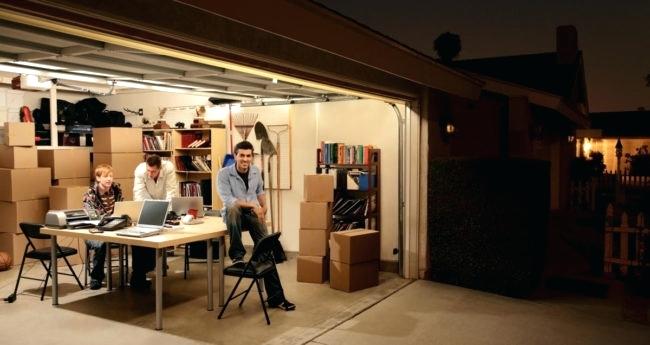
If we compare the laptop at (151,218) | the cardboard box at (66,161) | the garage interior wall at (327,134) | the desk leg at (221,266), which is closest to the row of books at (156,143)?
the garage interior wall at (327,134)

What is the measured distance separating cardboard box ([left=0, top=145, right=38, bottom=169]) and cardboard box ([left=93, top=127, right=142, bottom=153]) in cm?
119

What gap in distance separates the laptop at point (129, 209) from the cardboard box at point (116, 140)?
352 centimetres

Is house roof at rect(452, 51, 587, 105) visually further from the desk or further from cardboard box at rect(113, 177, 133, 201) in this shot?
the desk

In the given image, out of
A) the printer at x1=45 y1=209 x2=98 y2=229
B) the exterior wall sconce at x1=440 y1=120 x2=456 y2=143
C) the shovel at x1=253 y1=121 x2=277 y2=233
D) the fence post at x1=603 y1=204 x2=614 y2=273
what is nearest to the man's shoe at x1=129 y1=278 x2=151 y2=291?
the printer at x1=45 y1=209 x2=98 y2=229

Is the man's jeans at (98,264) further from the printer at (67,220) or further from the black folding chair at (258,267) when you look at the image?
the black folding chair at (258,267)

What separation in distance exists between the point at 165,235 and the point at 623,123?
27089 mm

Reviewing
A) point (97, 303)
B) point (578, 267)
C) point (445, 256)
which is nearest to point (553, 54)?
point (578, 267)

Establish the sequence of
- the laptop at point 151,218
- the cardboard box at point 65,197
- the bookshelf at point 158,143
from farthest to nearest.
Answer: the bookshelf at point 158,143 → the cardboard box at point 65,197 → the laptop at point 151,218

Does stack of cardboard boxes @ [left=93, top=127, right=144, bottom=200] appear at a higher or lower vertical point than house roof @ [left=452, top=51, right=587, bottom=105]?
lower

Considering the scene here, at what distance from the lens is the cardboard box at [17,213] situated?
7.80 m

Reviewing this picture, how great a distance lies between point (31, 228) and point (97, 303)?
1121 millimetres

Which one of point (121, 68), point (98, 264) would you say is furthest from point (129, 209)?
point (121, 68)

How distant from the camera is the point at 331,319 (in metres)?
5.39

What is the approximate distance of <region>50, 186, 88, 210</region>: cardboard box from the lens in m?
7.92
